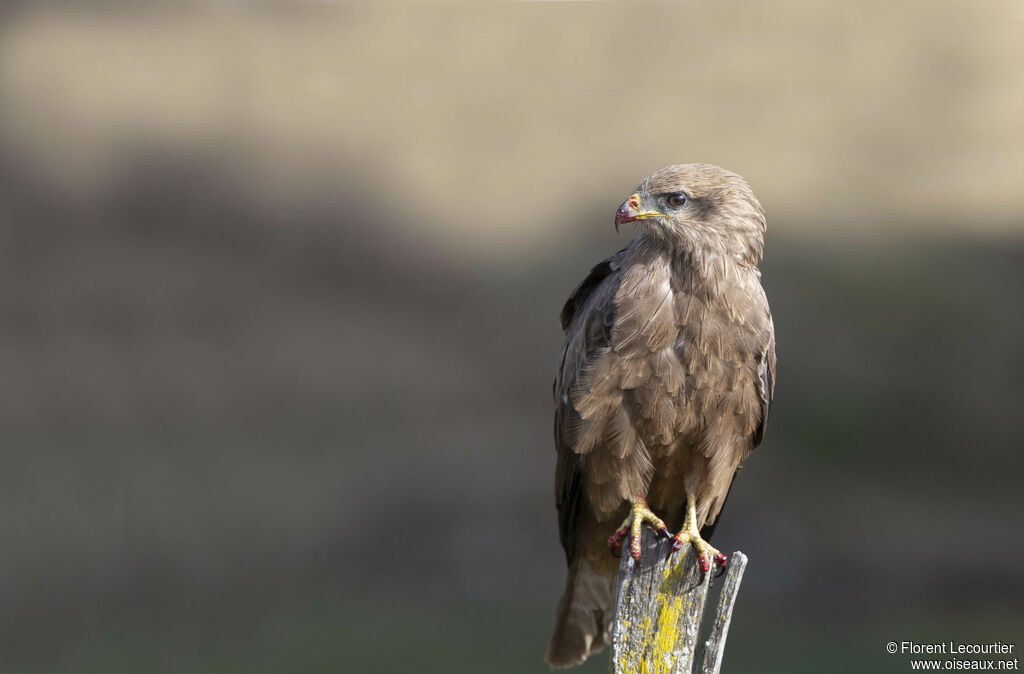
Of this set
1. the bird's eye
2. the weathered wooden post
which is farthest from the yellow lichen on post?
the bird's eye

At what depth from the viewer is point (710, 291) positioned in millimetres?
3188

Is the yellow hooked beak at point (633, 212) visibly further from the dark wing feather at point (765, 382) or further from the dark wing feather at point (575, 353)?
the dark wing feather at point (765, 382)

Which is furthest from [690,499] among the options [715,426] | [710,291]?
[710,291]

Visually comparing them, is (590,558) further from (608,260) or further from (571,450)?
(608,260)

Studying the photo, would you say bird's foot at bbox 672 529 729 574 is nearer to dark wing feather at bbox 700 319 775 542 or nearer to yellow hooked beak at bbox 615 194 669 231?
dark wing feather at bbox 700 319 775 542

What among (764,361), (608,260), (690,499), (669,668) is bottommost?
(669,668)

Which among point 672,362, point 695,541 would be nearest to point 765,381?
point 672,362

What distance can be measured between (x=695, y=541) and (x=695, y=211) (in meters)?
1.12

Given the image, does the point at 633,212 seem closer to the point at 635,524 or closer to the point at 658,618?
the point at 635,524

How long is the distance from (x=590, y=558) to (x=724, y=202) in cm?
146

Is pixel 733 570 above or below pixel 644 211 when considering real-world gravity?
below

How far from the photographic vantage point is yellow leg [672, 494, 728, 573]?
124 inches

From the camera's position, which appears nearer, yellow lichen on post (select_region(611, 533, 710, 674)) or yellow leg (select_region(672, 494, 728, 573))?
yellow lichen on post (select_region(611, 533, 710, 674))

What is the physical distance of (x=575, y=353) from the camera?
3.50 meters
